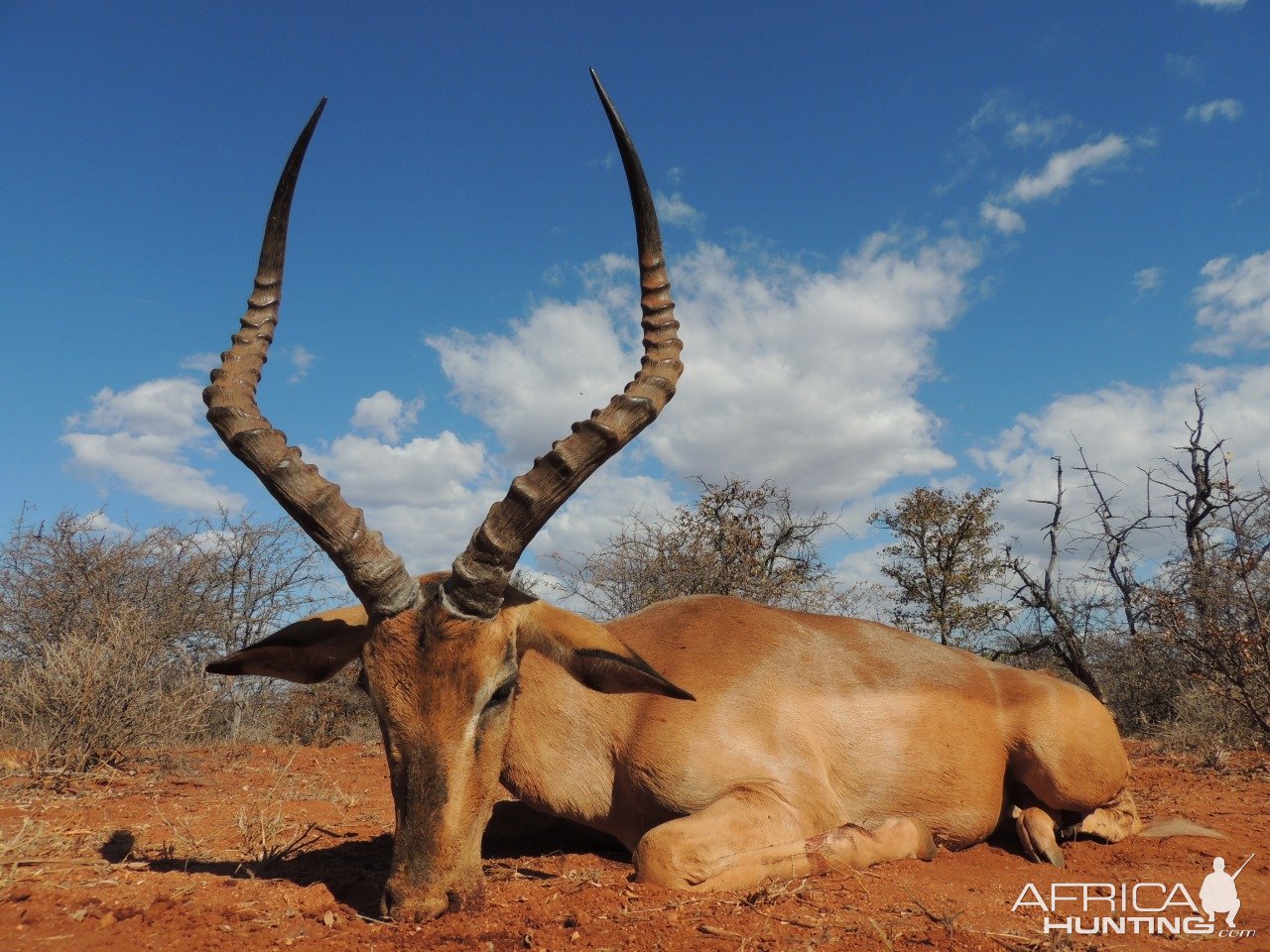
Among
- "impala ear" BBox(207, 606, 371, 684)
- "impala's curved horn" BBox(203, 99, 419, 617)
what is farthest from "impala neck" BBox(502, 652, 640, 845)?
"impala's curved horn" BBox(203, 99, 419, 617)

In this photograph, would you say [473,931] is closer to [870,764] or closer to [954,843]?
[870,764]

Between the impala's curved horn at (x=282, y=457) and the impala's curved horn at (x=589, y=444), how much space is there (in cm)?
35

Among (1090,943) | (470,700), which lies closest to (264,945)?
(470,700)

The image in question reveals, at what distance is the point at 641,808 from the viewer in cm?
505

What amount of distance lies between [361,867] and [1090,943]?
12.4 ft

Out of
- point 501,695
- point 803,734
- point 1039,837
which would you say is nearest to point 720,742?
point 803,734

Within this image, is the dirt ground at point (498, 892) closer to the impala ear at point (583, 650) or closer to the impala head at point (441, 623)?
the impala head at point (441, 623)

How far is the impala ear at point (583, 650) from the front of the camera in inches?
187

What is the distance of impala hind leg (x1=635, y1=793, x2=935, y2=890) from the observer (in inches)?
168

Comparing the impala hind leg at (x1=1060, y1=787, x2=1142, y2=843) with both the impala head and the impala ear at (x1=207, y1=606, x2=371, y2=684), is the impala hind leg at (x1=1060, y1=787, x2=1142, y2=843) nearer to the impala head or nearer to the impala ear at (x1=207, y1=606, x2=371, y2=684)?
the impala head

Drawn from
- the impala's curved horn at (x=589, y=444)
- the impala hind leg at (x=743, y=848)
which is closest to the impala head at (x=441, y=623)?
the impala's curved horn at (x=589, y=444)

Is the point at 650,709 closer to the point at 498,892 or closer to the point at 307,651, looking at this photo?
the point at 498,892

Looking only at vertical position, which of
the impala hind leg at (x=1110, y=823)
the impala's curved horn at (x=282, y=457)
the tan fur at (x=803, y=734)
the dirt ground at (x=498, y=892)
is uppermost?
the impala's curved horn at (x=282, y=457)

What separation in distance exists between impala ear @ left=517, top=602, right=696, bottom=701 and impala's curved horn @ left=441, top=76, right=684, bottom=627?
54cm
